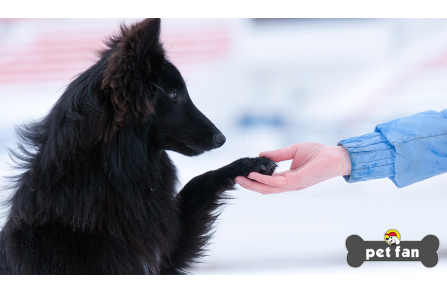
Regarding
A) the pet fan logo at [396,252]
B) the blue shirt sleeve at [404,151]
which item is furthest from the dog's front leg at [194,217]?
the pet fan logo at [396,252]

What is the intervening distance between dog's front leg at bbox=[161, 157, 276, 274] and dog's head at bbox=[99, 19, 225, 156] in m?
0.25

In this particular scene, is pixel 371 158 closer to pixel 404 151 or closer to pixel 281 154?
pixel 404 151

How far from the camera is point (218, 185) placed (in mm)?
2434

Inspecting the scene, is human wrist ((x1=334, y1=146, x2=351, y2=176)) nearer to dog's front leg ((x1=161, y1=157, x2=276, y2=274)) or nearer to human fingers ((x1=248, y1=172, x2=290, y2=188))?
human fingers ((x1=248, y1=172, x2=290, y2=188))

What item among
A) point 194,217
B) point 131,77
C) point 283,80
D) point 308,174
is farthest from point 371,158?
point 283,80

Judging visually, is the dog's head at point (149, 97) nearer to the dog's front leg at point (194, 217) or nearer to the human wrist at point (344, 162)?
the dog's front leg at point (194, 217)

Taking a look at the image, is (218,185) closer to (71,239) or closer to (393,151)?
(71,239)

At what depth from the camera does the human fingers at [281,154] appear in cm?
257

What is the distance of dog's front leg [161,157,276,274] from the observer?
249 cm

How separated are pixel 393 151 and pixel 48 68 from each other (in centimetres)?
439

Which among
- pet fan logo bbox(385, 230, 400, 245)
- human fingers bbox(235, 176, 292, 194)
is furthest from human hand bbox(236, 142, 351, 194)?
pet fan logo bbox(385, 230, 400, 245)

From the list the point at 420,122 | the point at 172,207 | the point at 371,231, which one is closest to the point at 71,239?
the point at 172,207

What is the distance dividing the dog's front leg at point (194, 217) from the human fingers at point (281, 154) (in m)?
0.37

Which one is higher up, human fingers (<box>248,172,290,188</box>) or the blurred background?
the blurred background
